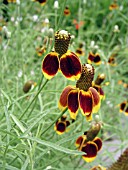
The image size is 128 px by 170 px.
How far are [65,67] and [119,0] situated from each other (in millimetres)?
3401

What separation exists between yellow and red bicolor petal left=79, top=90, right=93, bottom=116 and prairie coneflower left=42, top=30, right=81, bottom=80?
66mm

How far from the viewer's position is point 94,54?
254 centimetres

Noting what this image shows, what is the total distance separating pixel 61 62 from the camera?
1.47m

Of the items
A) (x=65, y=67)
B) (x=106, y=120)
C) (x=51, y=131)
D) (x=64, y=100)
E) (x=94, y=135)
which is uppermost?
(x=65, y=67)

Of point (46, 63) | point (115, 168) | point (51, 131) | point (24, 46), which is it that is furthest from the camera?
point (24, 46)

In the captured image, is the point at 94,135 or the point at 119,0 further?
the point at 119,0

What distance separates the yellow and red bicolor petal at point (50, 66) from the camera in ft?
4.72

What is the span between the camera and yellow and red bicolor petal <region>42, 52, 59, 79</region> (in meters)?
1.44

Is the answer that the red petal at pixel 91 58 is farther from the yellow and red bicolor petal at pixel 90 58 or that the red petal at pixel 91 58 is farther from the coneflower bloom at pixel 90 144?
the coneflower bloom at pixel 90 144

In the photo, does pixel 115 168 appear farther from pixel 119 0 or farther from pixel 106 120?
pixel 119 0

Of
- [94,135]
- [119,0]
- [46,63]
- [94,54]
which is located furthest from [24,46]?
[46,63]

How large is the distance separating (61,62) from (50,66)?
0.14 feet

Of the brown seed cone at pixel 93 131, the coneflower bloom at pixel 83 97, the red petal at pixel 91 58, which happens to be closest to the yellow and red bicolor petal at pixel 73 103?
the coneflower bloom at pixel 83 97

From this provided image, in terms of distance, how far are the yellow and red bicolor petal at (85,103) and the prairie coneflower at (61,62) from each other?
7cm
